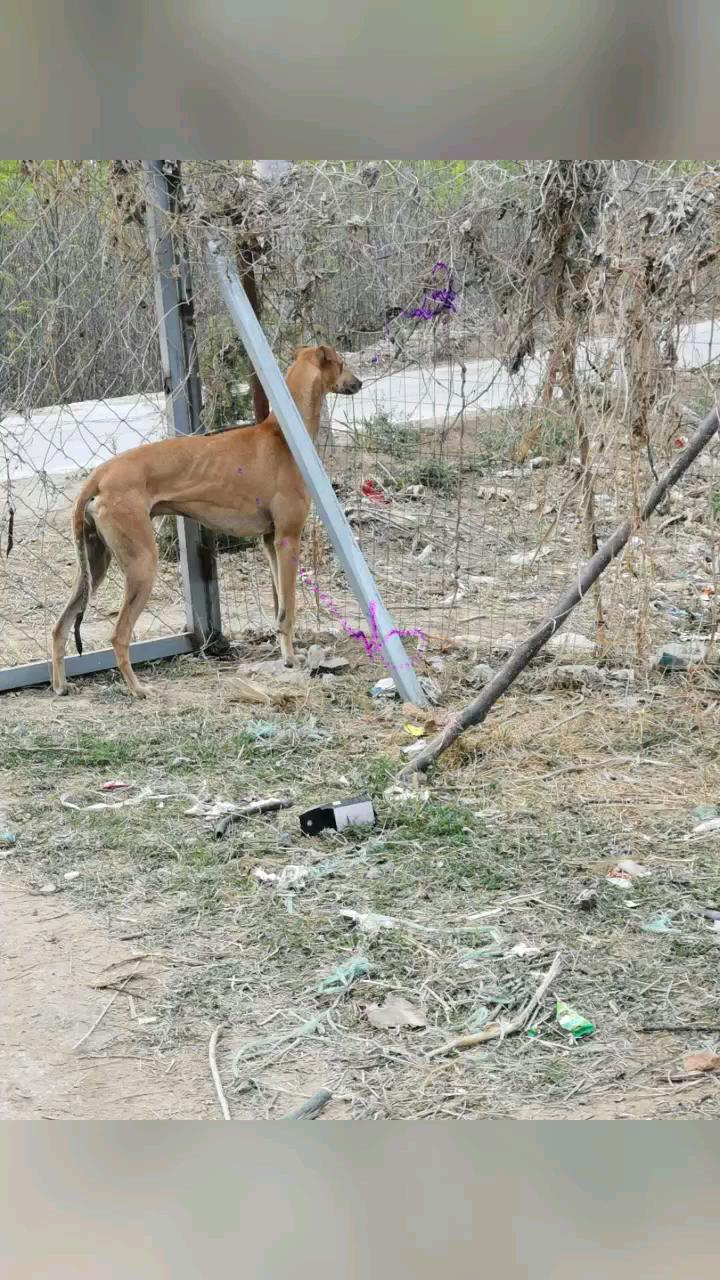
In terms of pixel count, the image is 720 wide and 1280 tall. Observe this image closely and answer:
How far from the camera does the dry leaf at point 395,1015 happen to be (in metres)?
3.24

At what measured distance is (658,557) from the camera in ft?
27.4

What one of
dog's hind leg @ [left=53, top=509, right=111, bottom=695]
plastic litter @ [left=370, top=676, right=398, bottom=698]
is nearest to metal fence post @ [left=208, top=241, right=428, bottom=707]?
plastic litter @ [left=370, top=676, right=398, bottom=698]

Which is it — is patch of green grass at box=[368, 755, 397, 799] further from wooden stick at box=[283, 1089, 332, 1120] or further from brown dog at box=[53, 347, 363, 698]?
wooden stick at box=[283, 1089, 332, 1120]

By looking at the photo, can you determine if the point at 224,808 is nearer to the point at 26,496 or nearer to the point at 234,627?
the point at 234,627

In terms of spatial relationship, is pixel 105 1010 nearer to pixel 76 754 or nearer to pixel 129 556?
pixel 76 754

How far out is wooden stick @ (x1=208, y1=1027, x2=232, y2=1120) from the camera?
2.84 meters

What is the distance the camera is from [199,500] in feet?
22.5

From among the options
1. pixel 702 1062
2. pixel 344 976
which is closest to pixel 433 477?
pixel 344 976

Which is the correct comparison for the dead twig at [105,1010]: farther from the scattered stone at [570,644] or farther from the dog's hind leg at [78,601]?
the scattered stone at [570,644]

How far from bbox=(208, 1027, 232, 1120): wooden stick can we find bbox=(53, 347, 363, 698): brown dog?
366 centimetres

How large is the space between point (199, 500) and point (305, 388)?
90 centimetres

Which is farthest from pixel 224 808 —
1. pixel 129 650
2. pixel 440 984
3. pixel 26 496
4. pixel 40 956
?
pixel 26 496

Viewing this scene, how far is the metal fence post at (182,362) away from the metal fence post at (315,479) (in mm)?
332
